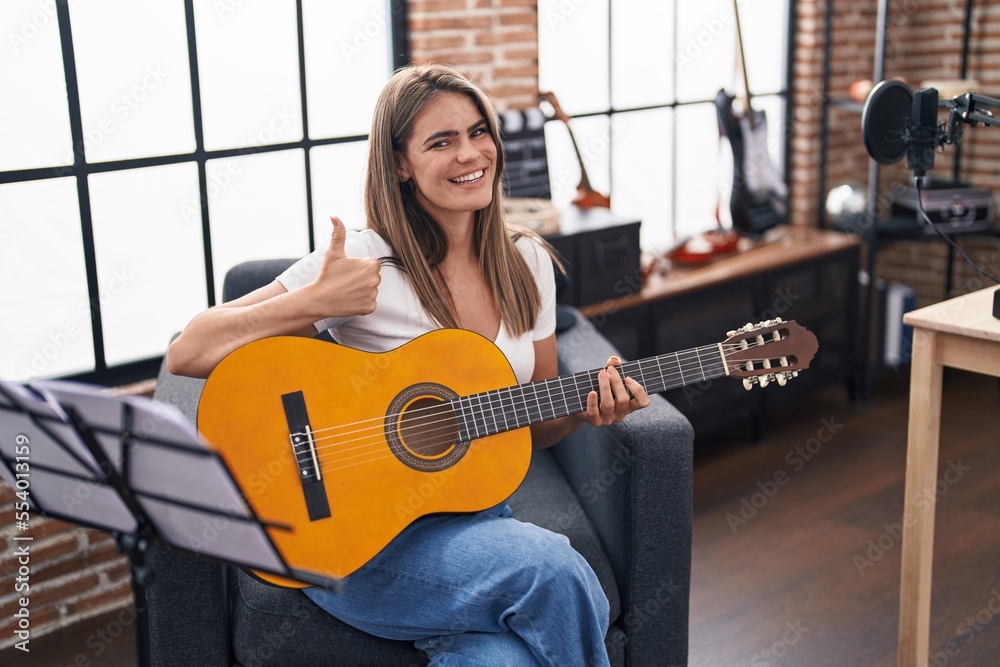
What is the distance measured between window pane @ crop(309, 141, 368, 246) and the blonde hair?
0.98m

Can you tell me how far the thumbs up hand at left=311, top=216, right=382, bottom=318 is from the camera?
5.72 feet

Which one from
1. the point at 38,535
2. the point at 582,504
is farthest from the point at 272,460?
the point at 38,535

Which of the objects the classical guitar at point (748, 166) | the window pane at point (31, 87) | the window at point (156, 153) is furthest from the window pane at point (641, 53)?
the window pane at point (31, 87)

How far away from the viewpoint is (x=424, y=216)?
198cm

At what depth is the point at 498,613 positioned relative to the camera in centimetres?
171

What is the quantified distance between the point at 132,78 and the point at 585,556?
163 centimetres

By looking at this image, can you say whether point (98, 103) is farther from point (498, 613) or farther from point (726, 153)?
point (726, 153)

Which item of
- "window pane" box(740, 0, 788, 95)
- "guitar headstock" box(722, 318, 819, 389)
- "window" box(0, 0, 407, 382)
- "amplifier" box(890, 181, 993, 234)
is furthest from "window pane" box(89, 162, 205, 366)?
"amplifier" box(890, 181, 993, 234)

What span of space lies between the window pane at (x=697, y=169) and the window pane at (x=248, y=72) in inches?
66.6

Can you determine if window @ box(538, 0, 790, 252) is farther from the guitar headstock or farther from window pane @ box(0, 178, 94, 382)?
the guitar headstock

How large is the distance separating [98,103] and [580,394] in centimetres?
147

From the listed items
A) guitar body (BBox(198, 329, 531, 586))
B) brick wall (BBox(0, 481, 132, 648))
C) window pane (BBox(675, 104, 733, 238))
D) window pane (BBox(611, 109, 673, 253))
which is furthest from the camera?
window pane (BBox(675, 104, 733, 238))

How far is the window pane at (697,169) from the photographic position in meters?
3.94

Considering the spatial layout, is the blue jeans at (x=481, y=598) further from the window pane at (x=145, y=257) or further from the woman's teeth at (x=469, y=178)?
the window pane at (x=145, y=257)
